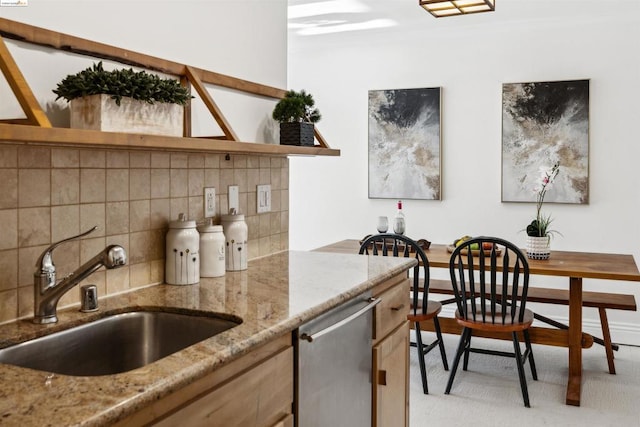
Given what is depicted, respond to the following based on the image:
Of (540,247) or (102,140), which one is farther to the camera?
(540,247)

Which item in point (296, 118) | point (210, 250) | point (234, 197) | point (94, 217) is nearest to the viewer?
point (94, 217)

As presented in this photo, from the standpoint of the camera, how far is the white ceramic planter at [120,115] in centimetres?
148

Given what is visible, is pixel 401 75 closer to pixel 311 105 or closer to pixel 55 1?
pixel 311 105

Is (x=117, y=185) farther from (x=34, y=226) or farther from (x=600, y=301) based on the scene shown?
(x=600, y=301)

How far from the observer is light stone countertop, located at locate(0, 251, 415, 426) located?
99 cm

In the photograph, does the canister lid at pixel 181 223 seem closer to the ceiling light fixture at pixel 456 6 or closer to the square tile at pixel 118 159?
the square tile at pixel 118 159

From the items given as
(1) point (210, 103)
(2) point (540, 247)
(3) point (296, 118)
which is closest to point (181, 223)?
(1) point (210, 103)

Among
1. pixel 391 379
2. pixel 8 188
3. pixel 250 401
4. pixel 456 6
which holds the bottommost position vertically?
pixel 391 379

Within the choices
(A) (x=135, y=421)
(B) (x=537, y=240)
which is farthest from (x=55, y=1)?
(B) (x=537, y=240)

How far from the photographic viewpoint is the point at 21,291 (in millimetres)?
1523

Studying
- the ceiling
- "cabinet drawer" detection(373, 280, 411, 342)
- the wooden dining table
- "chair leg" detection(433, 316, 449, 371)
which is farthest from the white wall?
"cabinet drawer" detection(373, 280, 411, 342)

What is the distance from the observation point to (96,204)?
1734mm

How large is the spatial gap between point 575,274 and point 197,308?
2.38 m

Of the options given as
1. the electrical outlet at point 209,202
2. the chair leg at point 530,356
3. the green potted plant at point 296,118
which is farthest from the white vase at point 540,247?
the electrical outlet at point 209,202
